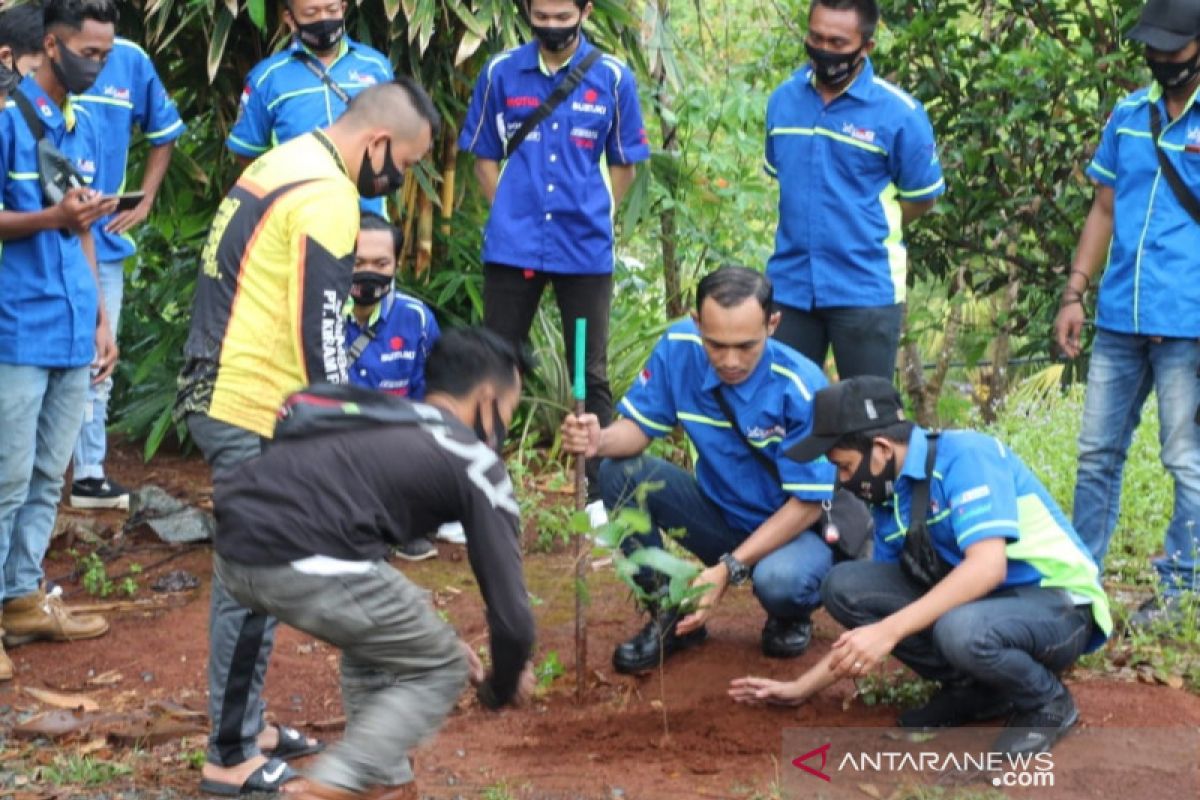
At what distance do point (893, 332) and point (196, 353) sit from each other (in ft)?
9.75

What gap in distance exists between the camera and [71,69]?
6441 millimetres

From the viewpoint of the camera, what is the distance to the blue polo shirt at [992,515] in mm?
5160

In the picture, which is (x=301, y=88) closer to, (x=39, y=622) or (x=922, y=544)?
(x=39, y=622)

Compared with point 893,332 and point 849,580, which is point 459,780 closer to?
point 849,580

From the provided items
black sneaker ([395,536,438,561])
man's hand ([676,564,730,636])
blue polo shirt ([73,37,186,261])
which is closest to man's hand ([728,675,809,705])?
man's hand ([676,564,730,636])

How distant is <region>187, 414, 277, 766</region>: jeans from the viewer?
16.1ft

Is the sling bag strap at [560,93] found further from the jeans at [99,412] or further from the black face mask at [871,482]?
the black face mask at [871,482]

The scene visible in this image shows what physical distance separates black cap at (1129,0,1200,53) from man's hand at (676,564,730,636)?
2.36 metres

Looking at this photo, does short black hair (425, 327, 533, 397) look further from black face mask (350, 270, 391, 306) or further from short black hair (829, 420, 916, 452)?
black face mask (350, 270, 391, 306)

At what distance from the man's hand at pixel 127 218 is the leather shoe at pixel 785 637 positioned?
10.9 feet

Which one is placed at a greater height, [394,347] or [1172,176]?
[1172,176]

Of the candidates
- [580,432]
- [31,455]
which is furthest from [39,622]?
[580,432]


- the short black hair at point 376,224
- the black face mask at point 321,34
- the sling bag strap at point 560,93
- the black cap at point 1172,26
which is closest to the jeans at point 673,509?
the short black hair at point 376,224

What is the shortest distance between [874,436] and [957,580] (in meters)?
0.49
